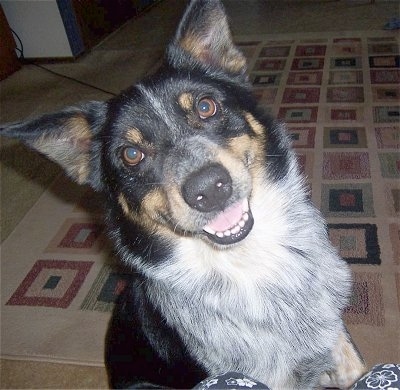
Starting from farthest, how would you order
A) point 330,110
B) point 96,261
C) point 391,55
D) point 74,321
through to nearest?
point 391,55 < point 330,110 < point 96,261 < point 74,321

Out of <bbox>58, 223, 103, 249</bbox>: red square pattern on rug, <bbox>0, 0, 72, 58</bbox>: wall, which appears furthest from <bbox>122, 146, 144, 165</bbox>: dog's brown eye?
<bbox>0, 0, 72, 58</bbox>: wall

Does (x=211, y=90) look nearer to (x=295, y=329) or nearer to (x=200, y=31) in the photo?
(x=200, y=31)

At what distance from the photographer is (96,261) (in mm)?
2580

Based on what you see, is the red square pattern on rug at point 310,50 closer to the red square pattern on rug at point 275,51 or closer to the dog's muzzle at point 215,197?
the red square pattern on rug at point 275,51

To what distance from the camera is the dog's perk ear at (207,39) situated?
4.88 ft

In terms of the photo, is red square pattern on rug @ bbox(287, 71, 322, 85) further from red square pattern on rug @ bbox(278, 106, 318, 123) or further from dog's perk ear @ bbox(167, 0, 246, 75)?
dog's perk ear @ bbox(167, 0, 246, 75)

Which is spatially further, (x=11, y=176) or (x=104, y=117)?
(x=11, y=176)

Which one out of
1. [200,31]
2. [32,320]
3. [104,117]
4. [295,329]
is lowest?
[32,320]

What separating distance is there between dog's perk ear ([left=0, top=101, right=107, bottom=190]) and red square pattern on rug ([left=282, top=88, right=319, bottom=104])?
2.20m

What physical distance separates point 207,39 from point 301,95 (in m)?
2.07

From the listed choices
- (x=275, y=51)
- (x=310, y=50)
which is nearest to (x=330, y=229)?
(x=310, y=50)

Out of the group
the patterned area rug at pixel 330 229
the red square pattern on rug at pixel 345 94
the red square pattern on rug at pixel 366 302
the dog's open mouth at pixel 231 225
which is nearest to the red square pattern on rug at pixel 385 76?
the patterned area rug at pixel 330 229

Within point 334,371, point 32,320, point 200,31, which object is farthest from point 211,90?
point 32,320

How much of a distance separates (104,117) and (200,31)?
0.44 m
